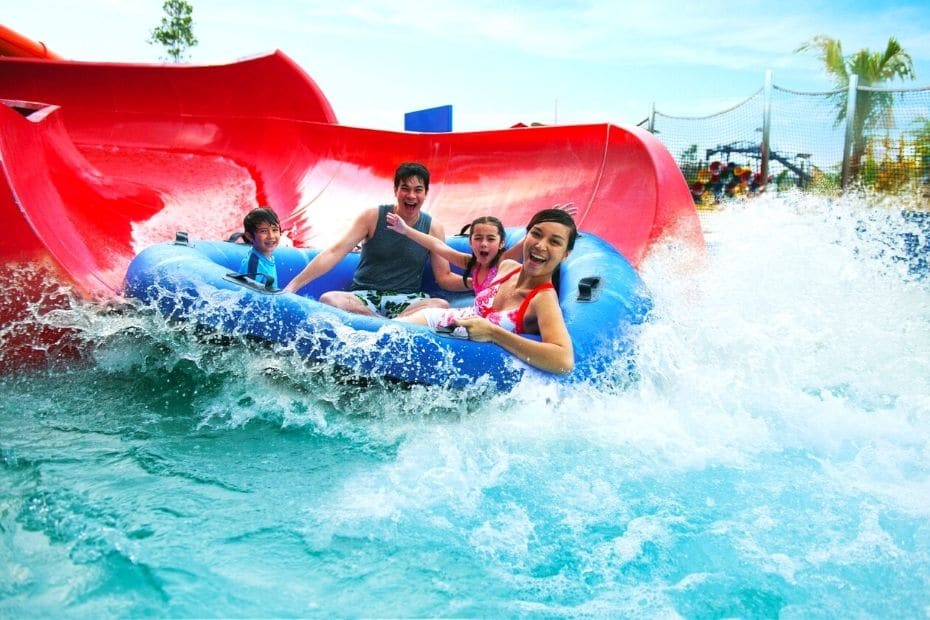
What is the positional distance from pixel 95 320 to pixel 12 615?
2.00 m

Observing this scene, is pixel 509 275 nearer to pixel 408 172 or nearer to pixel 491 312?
pixel 491 312

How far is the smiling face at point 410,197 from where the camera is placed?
3436 mm

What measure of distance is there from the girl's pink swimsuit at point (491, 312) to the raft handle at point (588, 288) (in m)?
0.29

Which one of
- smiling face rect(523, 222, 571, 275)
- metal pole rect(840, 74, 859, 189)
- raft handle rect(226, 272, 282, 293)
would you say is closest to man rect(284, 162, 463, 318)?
raft handle rect(226, 272, 282, 293)

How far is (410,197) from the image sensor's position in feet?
11.3

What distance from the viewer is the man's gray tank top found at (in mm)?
3582

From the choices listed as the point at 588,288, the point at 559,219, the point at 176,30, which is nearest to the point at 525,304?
the point at 559,219

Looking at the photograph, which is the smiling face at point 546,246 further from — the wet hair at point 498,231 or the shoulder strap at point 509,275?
the wet hair at point 498,231

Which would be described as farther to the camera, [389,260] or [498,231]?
[389,260]

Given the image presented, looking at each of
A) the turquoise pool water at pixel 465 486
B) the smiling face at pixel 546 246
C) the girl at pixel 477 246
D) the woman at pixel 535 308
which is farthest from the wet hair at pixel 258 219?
the smiling face at pixel 546 246

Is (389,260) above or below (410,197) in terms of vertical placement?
below

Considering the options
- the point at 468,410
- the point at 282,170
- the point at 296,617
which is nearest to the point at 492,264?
the point at 468,410

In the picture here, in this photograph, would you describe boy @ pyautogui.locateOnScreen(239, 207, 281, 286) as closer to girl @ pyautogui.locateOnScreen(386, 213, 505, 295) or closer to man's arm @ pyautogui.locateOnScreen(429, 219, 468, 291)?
girl @ pyautogui.locateOnScreen(386, 213, 505, 295)

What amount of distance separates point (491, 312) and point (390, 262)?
2.90 ft
